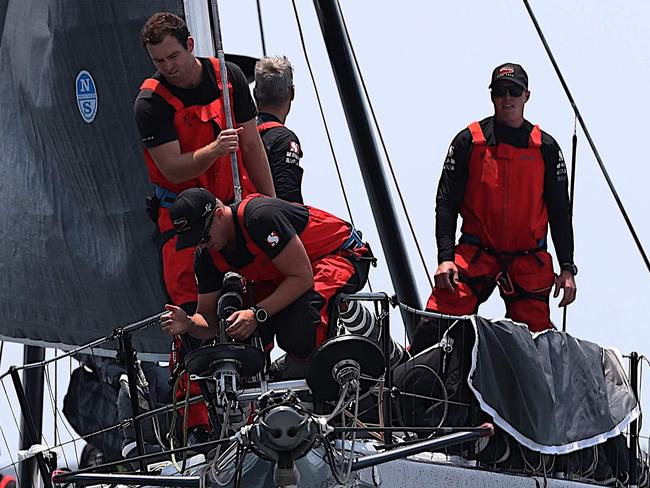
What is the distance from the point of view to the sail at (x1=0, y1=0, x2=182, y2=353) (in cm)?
997

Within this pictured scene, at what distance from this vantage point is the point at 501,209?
8.38 m

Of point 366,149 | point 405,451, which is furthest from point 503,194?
point 366,149

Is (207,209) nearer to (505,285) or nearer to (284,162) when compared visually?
(284,162)

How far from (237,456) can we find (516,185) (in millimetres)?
2461

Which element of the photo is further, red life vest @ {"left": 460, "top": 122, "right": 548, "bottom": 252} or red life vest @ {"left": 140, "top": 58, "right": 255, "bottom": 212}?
red life vest @ {"left": 460, "top": 122, "right": 548, "bottom": 252}

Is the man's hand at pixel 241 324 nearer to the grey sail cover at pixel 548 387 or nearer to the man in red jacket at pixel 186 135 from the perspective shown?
the man in red jacket at pixel 186 135

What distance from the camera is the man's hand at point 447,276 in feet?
27.0

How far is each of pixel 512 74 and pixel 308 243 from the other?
165 centimetres

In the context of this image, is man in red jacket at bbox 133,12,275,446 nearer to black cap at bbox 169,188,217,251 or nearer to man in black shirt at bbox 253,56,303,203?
man in black shirt at bbox 253,56,303,203

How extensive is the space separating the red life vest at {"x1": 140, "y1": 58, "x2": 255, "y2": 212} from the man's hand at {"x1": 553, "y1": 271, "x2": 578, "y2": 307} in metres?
1.54

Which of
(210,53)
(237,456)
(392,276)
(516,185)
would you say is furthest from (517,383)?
(392,276)

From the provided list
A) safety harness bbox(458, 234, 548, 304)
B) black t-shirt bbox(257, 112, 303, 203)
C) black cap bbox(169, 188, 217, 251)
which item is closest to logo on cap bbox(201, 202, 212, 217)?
black cap bbox(169, 188, 217, 251)

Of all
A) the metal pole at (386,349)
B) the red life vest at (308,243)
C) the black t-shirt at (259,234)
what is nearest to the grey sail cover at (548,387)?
the metal pole at (386,349)

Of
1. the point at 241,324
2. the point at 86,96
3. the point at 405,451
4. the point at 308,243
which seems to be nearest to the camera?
the point at 405,451
